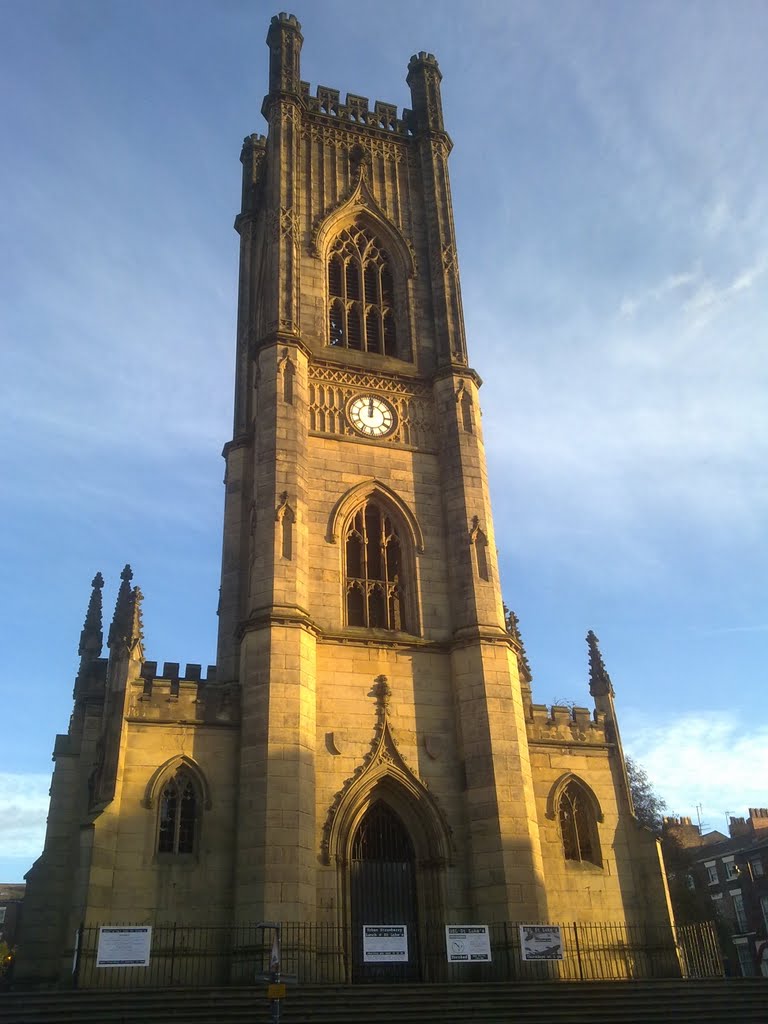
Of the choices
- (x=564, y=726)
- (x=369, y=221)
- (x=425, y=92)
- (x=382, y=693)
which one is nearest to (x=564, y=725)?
(x=564, y=726)

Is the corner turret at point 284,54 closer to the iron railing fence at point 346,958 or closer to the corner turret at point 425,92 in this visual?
the corner turret at point 425,92

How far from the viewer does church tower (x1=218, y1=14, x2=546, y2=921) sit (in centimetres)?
2134

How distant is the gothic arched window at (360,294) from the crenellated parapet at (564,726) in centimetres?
1260

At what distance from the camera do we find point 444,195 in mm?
33594

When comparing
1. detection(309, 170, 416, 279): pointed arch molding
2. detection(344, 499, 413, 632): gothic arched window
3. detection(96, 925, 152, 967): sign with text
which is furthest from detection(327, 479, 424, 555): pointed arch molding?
detection(96, 925, 152, 967): sign with text

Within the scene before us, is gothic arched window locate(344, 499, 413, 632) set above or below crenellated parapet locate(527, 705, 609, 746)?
above

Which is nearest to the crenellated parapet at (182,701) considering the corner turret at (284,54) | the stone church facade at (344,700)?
the stone church facade at (344,700)

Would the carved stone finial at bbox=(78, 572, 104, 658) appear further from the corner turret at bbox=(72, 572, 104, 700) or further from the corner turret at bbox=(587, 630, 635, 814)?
the corner turret at bbox=(587, 630, 635, 814)

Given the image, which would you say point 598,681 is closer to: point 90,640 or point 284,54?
point 90,640

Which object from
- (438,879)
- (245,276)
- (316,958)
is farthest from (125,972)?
(245,276)

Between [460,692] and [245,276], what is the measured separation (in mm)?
19500

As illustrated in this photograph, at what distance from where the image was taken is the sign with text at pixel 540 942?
20.1 metres

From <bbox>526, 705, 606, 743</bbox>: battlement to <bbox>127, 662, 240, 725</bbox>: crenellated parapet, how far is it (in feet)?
27.0

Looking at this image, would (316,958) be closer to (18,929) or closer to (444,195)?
(18,929)
